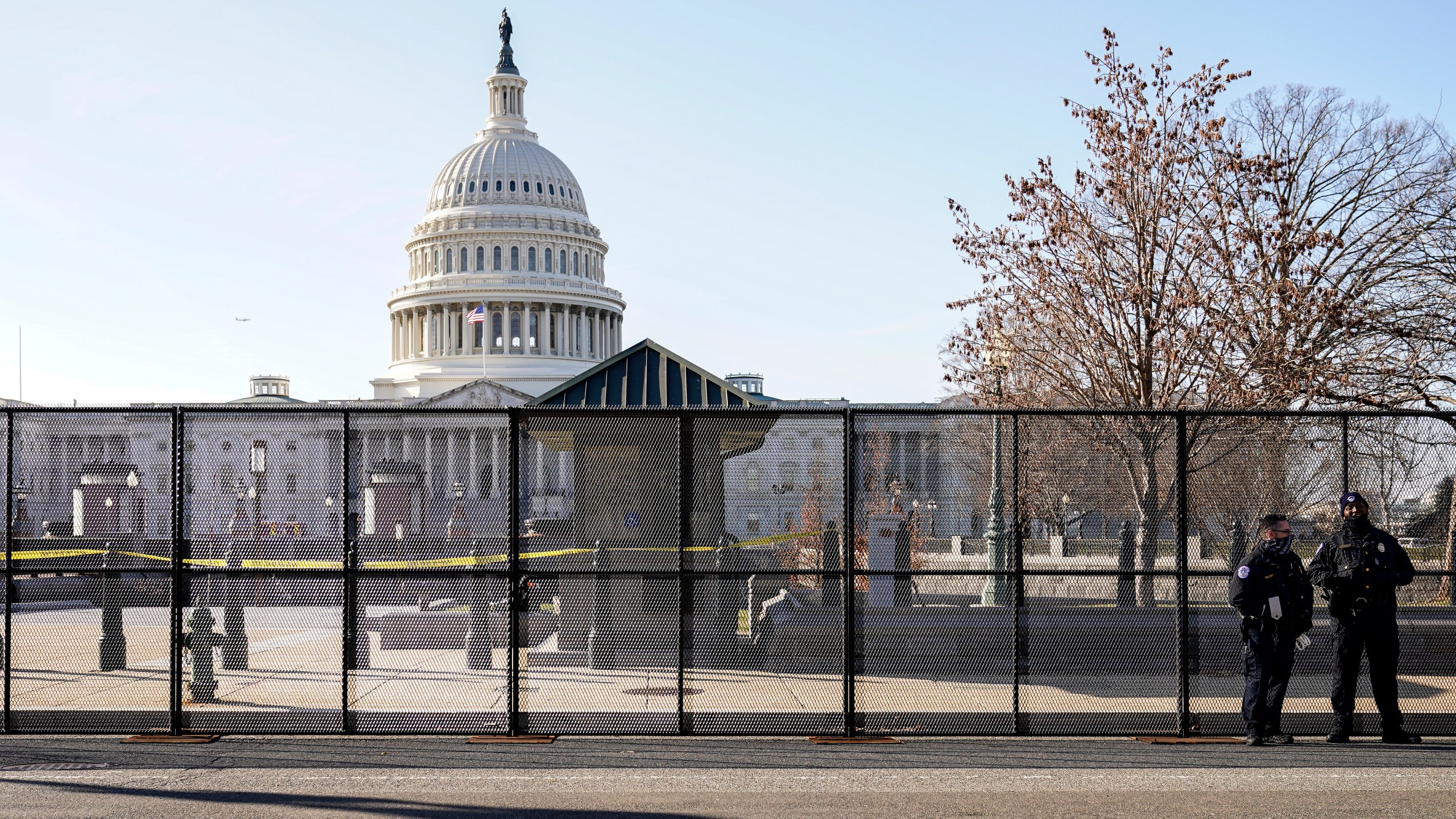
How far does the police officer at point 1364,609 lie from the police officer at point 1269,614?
1.12 ft

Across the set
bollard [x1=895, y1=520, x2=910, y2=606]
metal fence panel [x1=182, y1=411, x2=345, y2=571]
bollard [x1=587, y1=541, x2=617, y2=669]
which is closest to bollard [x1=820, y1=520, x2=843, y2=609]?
bollard [x1=895, y1=520, x2=910, y2=606]

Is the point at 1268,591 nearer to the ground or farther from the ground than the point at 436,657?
farther from the ground

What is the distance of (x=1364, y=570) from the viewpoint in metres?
9.69

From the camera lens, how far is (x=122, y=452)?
1017 centimetres

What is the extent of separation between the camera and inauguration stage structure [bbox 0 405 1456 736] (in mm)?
9922

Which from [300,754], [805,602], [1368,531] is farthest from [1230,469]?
[300,754]

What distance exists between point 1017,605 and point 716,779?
2928 mm

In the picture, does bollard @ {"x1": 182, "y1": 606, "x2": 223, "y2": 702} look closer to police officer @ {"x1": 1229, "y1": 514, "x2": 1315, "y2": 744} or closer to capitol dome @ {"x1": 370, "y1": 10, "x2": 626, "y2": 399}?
police officer @ {"x1": 1229, "y1": 514, "x2": 1315, "y2": 744}

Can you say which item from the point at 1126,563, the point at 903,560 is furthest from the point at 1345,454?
the point at 903,560

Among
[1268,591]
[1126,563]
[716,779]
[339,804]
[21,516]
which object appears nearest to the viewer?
[339,804]

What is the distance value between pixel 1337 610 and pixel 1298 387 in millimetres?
10116

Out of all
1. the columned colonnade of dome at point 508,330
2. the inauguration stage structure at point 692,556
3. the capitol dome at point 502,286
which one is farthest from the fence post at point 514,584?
the columned colonnade of dome at point 508,330

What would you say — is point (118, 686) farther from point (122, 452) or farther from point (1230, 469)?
point (1230, 469)

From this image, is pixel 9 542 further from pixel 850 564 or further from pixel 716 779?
pixel 850 564
